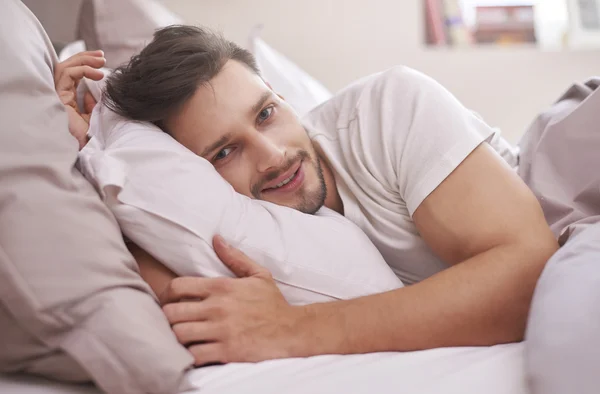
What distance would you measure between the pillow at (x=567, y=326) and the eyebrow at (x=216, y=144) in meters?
0.52

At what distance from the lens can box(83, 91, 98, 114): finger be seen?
42.6 inches

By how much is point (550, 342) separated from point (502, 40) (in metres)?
1.98

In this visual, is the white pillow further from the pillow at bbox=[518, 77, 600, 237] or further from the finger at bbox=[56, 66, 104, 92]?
the pillow at bbox=[518, 77, 600, 237]

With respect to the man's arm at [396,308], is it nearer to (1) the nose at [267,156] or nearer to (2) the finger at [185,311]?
(2) the finger at [185,311]

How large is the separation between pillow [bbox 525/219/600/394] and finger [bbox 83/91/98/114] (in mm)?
800

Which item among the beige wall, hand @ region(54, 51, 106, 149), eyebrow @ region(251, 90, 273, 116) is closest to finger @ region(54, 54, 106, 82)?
hand @ region(54, 51, 106, 149)

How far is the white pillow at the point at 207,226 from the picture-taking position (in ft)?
2.51

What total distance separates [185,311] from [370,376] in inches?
9.5

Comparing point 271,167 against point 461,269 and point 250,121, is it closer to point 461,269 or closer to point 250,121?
point 250,121

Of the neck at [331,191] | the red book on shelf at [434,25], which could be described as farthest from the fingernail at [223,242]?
the red book on shelf at [434,25]

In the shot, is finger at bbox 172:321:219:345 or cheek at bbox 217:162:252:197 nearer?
finger at bbox 172:321:219:345

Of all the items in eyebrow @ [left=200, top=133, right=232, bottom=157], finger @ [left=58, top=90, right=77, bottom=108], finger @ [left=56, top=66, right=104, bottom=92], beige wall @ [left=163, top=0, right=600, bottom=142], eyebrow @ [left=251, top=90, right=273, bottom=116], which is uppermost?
finger @ [left=56, top=66, right=104, bottom=92]

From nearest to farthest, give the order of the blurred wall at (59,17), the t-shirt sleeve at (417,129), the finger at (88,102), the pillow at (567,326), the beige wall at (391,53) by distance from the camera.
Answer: the pillow at (567,326) < the t-shirt sleeve at (417,129) < the finger at (88,102) < the blurred wall at (59,17) < the beige wall at (391,53)

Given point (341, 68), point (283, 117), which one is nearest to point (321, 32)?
point (341, 68)
